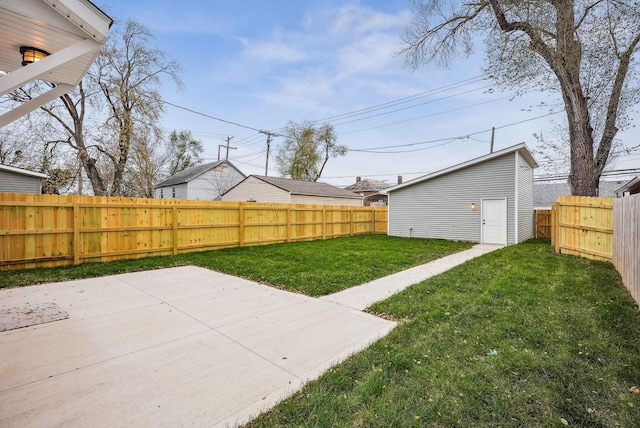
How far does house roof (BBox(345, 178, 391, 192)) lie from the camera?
39.3 meters

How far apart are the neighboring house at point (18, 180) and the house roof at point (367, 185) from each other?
3204cm

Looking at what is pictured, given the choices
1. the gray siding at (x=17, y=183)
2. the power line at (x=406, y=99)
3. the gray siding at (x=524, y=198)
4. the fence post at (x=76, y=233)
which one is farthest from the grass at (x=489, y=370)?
the gray siding at (x=17, y=183)

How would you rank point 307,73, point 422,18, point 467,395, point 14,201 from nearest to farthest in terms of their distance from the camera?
1. point 467,395
2. point 14,201
3. point 422,18
4. point 307,73

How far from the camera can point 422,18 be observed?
12.0 m

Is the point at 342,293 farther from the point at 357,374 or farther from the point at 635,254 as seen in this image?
the point at 635,254

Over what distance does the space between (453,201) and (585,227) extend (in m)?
5.61

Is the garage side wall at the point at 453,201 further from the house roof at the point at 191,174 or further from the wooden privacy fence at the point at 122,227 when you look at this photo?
the house roof at the point at 191,174

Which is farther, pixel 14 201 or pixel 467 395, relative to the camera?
pixel 14 201

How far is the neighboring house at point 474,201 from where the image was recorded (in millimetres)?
11922

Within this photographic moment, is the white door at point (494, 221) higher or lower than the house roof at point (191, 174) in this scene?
lower

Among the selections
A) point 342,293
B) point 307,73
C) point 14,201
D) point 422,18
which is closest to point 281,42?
point 307,73

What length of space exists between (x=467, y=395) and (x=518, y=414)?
31 centimetres

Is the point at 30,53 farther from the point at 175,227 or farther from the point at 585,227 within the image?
the point at 585,227

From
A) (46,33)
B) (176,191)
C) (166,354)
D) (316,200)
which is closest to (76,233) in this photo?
(46,33)
